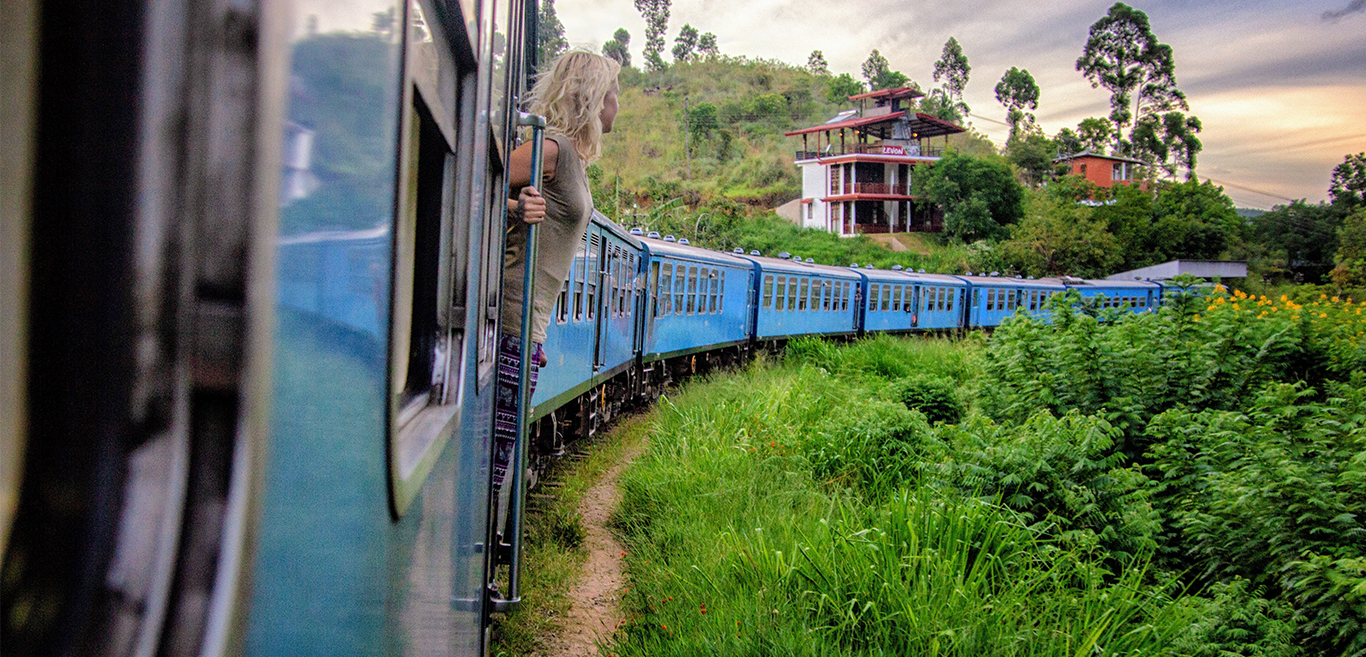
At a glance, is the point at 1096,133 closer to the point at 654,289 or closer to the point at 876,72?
the point at 876,72

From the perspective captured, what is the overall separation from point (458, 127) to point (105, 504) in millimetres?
1269

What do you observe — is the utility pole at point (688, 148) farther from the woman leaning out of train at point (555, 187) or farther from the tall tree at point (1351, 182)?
the woman leaning out of train at point (555, 187)

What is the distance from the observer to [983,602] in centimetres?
424

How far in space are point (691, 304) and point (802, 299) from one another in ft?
21.4

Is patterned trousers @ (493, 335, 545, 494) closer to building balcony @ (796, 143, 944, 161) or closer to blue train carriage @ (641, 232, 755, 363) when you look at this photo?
blue train carriage @ (641, 232, 755, 363)

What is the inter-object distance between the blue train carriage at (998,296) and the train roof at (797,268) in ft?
20.3

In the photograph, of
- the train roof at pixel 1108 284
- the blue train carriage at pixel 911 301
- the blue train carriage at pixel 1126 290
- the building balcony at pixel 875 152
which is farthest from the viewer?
the building balcony at pixel 875 152

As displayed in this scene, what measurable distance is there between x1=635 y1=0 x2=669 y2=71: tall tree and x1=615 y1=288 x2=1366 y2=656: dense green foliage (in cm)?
8576

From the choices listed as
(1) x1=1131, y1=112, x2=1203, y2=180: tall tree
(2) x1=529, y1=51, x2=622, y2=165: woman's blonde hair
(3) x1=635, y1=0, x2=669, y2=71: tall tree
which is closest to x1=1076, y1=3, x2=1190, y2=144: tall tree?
(1) x1=1131, y1=112, x2=1203, y2=180: tall tree

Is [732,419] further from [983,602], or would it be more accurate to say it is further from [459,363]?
[459,363]

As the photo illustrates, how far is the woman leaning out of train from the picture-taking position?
288 cm

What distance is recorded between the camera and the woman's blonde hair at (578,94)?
9.43 ft

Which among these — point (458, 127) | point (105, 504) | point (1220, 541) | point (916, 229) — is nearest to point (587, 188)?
point (458, 127)

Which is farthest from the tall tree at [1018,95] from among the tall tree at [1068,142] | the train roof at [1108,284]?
the train roof at [1108,284]
